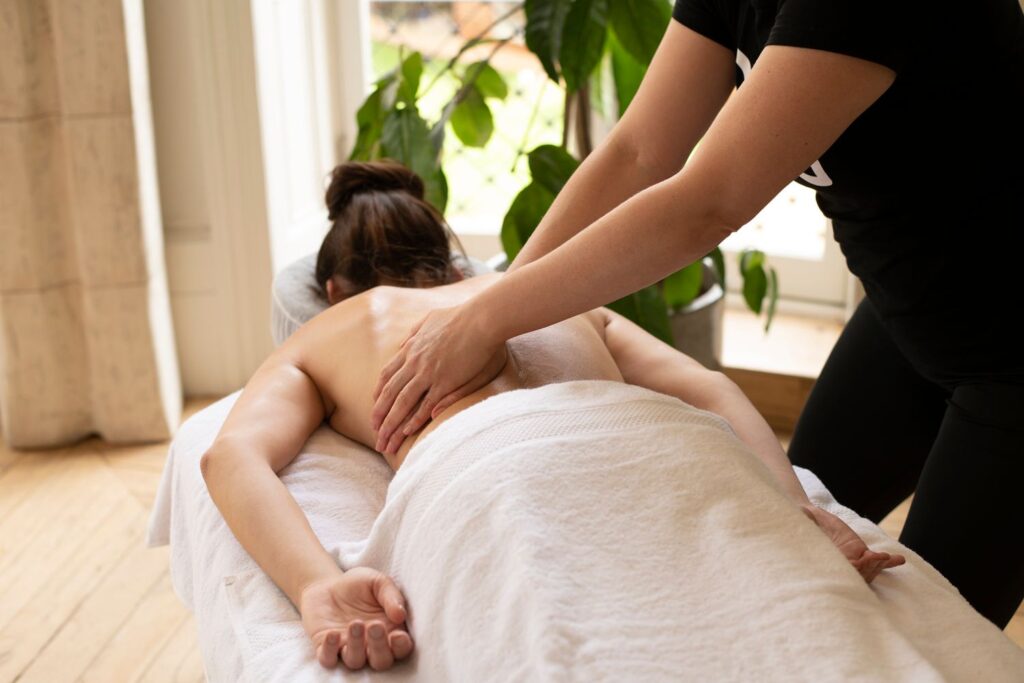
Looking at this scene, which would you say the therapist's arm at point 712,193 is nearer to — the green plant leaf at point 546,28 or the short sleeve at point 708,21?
the short sleeve at point 708,21

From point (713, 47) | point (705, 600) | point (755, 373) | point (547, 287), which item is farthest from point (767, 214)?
point (705, 600)

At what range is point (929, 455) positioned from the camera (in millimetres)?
1278

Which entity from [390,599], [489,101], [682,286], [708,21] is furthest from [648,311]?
[489,101]

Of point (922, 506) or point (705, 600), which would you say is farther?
point (922, 506)

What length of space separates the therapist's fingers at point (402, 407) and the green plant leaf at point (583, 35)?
967 millimetres

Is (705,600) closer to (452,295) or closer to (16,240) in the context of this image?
(452,295)

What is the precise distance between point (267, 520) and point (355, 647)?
257 mm

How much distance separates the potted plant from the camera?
202cm

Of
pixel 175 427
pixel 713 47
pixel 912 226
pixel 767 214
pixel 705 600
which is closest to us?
pixel 705 600

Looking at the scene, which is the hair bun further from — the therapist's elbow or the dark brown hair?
the therapist's elbow

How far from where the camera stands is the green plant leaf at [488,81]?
2.43 metres

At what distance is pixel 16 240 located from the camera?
8.17 feet

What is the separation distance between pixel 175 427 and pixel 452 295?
1.46 m

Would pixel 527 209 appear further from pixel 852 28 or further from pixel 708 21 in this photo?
pixel 852 28
